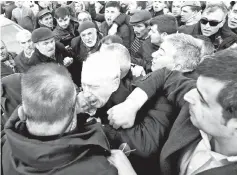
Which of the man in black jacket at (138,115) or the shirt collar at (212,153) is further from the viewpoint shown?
the man in black jacket at (138,115)

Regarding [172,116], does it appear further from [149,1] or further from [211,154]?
[149,1]

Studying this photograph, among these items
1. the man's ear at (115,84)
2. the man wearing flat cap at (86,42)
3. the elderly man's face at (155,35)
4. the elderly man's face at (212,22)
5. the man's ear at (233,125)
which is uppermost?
the man's ear at (233,125)

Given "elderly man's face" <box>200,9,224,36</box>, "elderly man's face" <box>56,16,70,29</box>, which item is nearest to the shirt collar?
"elderly man's face" <box>200,9,224,36</box>

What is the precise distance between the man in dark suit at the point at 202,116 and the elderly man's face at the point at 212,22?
2269mm

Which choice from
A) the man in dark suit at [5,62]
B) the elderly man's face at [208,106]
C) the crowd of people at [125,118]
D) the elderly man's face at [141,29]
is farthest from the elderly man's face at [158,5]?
the elderly man's face at [208,106]

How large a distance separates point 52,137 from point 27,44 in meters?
3.14

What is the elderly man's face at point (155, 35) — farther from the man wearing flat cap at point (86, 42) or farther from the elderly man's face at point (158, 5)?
the elderly man's face at point (158, 5)

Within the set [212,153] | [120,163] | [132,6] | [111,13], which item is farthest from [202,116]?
[132,6]

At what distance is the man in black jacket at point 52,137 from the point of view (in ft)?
3.27

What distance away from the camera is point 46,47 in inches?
141

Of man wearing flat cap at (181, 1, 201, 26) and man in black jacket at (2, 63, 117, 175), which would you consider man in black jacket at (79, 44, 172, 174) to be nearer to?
man in black jacket at (2, 63, 117, 175)

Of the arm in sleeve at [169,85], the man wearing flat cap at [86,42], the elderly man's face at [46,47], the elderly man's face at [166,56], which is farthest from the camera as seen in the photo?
the man wearing flat cap at [86,42]

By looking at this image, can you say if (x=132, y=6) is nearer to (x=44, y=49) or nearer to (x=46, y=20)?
(x=46, y=20)

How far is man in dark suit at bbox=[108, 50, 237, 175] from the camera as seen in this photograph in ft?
3.50
